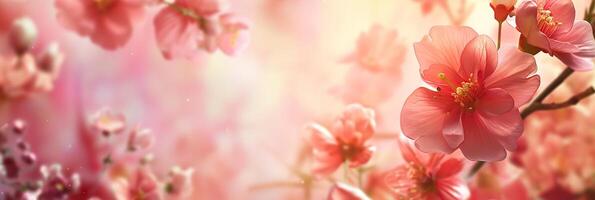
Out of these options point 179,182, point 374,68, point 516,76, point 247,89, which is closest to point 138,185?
point 179,182

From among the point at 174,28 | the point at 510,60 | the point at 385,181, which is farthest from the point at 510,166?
the point at 174,28

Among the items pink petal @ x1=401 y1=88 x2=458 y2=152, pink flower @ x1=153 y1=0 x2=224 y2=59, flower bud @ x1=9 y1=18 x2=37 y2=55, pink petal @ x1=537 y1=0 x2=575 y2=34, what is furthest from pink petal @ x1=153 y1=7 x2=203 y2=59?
pink petal @ x1=537 y1=0 x2=575 y2=34

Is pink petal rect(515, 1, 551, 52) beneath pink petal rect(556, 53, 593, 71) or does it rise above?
above

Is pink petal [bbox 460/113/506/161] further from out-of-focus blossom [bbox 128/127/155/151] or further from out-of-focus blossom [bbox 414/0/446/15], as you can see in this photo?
out-of-focus blossom [bbox 128/127/155/151]

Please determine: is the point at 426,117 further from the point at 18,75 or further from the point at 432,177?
the point at 18,75

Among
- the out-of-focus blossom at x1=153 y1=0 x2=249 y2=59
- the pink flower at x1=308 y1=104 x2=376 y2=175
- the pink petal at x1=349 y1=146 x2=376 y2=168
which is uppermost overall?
the out-of-focus blossom at x1=153 y1=0 x2=249 y2=59

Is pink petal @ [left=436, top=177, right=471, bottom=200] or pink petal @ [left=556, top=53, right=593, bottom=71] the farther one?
pink petal @ [left=436, top=177, right=471, bottom=200]
